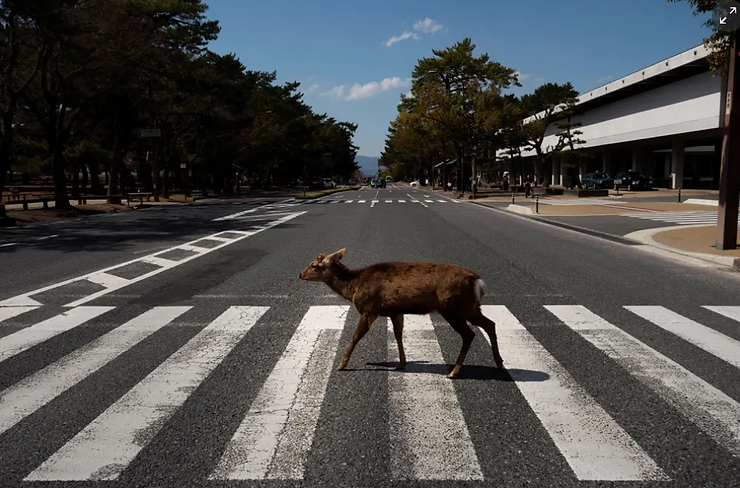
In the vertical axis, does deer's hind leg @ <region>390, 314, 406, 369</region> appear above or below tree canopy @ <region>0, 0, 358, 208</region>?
below

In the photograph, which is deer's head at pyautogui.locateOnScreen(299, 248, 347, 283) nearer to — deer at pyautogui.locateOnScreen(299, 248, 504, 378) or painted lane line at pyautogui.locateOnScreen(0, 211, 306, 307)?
deer at pyautogui.locateOnScreen(299, 248, 504, 378)

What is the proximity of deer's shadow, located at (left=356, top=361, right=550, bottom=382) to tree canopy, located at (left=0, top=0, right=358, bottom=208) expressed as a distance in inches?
930

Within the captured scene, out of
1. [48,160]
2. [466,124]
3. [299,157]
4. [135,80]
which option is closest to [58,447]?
[135,80]

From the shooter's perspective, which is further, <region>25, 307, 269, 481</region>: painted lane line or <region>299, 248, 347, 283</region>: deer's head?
<region>299, 248, 347, 283</region>: deer's head

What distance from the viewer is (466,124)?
2028 inches

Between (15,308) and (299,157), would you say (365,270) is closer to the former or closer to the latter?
(15,308)

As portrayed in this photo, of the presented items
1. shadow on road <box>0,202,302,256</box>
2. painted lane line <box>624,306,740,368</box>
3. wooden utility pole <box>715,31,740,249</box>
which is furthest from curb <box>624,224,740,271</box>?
shadow on road <box>0,202,302,256</box>

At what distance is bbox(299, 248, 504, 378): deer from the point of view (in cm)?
529

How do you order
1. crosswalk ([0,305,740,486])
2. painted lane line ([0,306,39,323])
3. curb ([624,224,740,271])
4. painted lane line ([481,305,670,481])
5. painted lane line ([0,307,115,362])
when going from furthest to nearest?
1. curb ([624,224,740,271])
2. painted lane line ([0,306,39,323])
3. painted lane line ([0,307,115,362])
4. crosswalk ([0,305,740,486])
5. painted lane line ([481,305,670,481])

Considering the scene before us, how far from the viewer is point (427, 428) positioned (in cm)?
435

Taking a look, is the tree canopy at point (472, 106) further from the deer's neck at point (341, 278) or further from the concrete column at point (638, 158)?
the deer's neck at point (341, 278)

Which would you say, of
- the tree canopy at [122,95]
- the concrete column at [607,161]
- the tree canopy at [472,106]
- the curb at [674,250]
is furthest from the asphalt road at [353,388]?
the concrete column at [607,161]

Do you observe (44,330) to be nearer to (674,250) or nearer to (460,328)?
(460,328)

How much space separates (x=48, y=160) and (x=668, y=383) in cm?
5491
